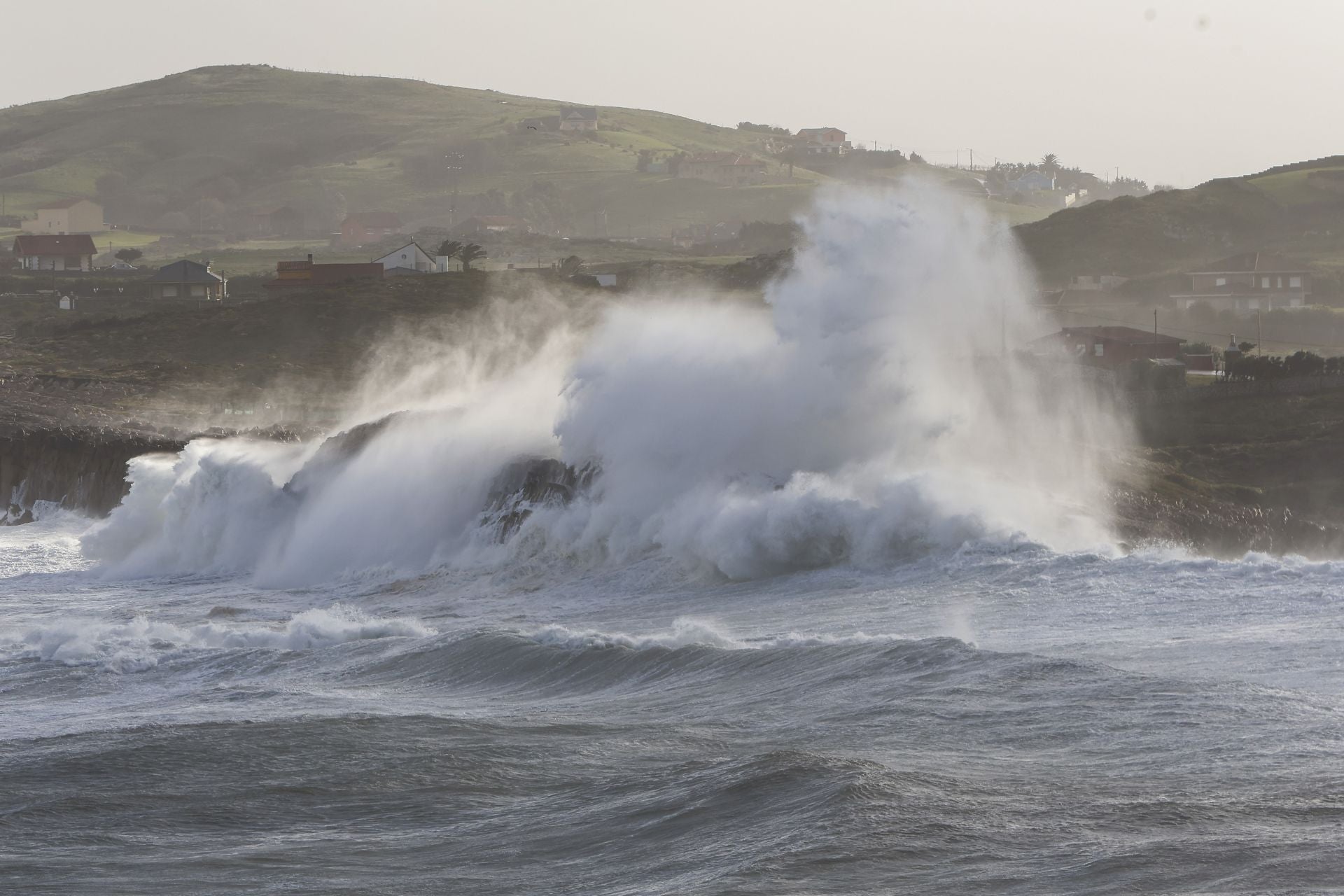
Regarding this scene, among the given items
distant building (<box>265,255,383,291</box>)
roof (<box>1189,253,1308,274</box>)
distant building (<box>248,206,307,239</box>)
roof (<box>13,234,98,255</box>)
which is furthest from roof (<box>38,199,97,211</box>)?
roof (<box>1189,253,1308,274</box>)

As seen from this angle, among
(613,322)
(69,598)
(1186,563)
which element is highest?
(613,322)

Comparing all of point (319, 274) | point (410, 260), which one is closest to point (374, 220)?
point (410, 260)

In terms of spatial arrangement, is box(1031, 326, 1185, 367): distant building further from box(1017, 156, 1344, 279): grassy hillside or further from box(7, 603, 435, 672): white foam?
box(7, 603, 435, 672): white foam

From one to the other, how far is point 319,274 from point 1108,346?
45312 millimetres

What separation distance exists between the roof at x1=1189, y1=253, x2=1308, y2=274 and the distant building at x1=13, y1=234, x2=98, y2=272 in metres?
79.9

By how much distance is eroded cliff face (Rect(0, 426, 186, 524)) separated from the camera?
4784cm

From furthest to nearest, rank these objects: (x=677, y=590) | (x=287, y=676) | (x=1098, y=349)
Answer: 1. (x=1098, y=349)
2. (x=677, y=590)
3. (x=287, y=676)

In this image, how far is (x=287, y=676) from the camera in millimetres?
22141

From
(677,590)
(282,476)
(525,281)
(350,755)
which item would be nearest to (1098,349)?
(525,281)

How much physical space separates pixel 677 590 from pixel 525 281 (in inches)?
2413

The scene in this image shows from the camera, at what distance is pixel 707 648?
21.1 meters

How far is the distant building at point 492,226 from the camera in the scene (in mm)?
162250

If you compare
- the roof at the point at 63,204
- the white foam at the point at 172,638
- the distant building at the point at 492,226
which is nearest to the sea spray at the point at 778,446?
the white foam at the point at 172,638

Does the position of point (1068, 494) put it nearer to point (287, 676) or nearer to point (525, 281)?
point (287, 676)
